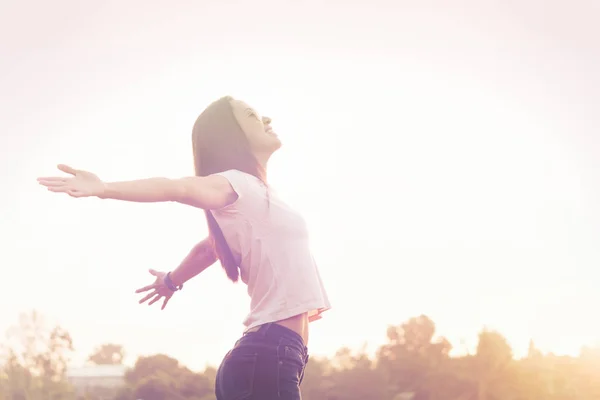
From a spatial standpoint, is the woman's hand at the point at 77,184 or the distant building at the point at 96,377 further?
the distant building at the point at 96,377

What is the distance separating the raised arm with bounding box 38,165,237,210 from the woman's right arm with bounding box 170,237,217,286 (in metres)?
0.79

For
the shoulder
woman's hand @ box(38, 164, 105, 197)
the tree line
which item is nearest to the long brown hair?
the shoulder

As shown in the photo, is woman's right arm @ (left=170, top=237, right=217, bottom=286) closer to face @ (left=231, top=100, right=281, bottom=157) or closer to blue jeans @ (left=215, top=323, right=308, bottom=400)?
face @ (left=231, top=100, right=281, bottom=157)

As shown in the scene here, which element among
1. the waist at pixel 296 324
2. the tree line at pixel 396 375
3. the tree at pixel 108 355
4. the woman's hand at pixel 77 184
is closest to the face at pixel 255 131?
the waist at pixel 296 324

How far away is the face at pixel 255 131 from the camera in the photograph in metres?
3.24

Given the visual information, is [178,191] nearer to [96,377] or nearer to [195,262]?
[195,262]

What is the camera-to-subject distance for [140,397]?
4469 centimetres

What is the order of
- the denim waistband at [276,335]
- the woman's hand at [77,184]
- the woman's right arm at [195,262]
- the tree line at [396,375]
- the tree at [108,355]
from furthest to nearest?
the tree at [108,355] → the tree line at [396,375] → the woman's right arm at [195,262] → the denim waistband at [276,335] → the woman's hand at [77,184]

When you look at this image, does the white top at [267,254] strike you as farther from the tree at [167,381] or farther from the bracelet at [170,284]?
the tree at [167,381]

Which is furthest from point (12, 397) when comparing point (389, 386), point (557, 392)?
point (557, 392)

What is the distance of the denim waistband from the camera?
2.86m

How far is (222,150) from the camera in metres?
3.19

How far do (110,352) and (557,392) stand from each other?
37.0 m

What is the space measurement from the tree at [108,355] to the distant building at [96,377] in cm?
322
